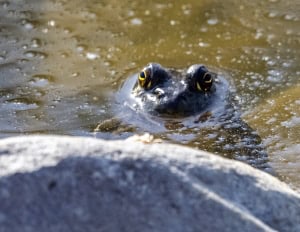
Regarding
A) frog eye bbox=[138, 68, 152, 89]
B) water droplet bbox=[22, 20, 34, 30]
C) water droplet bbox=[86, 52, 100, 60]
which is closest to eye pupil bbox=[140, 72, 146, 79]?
frog eye bbox=[138, 68, 152, 89]

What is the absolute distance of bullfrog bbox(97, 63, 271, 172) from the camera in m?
4.30

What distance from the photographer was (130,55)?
217 inches

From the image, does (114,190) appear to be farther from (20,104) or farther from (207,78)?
(207,78)

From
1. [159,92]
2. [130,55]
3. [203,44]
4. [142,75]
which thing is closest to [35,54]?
[130,55]

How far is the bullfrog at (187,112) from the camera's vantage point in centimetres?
430

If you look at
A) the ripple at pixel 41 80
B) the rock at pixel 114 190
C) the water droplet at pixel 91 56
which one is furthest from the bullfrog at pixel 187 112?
the rock at pixel 114 190

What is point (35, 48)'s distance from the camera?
5488 mm

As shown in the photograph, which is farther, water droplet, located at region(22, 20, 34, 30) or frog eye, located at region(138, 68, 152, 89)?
water droplet, located at region(22, 20, 34, 30)

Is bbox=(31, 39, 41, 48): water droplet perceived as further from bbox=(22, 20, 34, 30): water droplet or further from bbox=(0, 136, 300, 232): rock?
bbox=(0, 136, 300, 232): rock

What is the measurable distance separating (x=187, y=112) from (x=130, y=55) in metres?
1.05

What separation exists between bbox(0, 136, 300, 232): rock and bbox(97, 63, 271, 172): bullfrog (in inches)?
69.0

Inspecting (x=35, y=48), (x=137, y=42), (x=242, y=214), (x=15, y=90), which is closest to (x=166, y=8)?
(x=137, y=42)

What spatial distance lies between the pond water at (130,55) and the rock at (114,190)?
5.24ft

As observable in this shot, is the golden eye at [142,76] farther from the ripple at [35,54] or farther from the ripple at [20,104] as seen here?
the ripple at [35,54]
